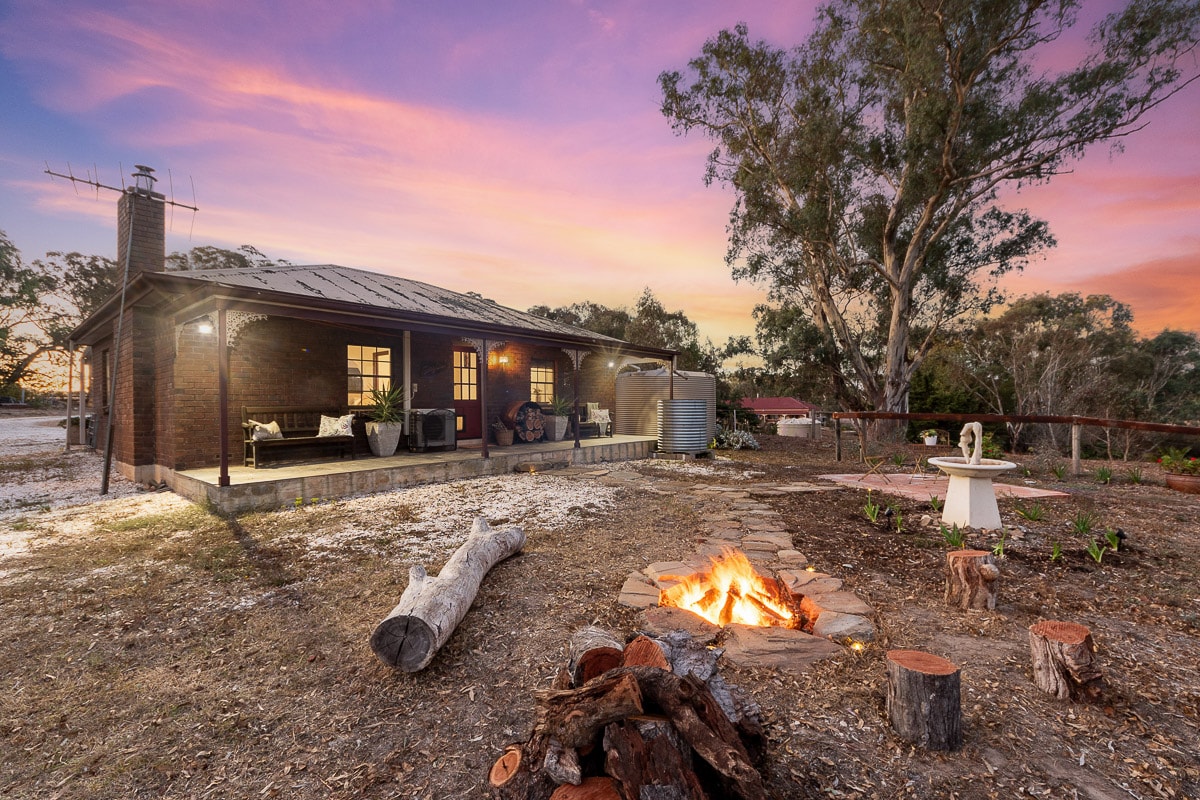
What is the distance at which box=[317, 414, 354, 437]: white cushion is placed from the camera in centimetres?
774

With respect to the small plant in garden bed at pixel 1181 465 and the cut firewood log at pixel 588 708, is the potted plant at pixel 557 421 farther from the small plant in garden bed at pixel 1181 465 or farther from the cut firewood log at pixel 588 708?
the small plant in garden bed at pixel 1181 465

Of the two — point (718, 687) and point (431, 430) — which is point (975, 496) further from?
point (431, 430)

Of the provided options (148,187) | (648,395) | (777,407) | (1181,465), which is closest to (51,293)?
(148,187)

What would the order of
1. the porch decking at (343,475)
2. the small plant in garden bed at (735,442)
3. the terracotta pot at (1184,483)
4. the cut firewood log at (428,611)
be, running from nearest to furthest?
the cut firewood log at (428,611) < the porch decking at (343,475) < the terracotta pot at (1184,483) < the small plant in garden bed at (735,442)

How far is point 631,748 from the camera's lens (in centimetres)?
133

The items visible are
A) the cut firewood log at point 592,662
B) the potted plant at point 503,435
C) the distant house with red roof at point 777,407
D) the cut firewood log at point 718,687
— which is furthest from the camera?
the distant house with red roof at point 777,407

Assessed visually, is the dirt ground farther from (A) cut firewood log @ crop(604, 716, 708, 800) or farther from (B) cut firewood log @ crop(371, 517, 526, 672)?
(A) cut firewood log @ crop(604, 716, 708, 800)

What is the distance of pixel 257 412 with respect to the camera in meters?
7.37

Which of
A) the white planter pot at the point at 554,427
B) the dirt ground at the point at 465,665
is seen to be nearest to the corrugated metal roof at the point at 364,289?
the white planter pot at the point at 554,427

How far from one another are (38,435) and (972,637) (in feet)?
79.8

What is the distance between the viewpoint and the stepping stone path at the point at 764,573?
2396mm

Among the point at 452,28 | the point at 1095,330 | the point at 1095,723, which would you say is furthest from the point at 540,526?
the point at 1095,330

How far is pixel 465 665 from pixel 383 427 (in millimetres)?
6727

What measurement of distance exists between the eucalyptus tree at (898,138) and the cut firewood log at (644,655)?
50.1 feet
